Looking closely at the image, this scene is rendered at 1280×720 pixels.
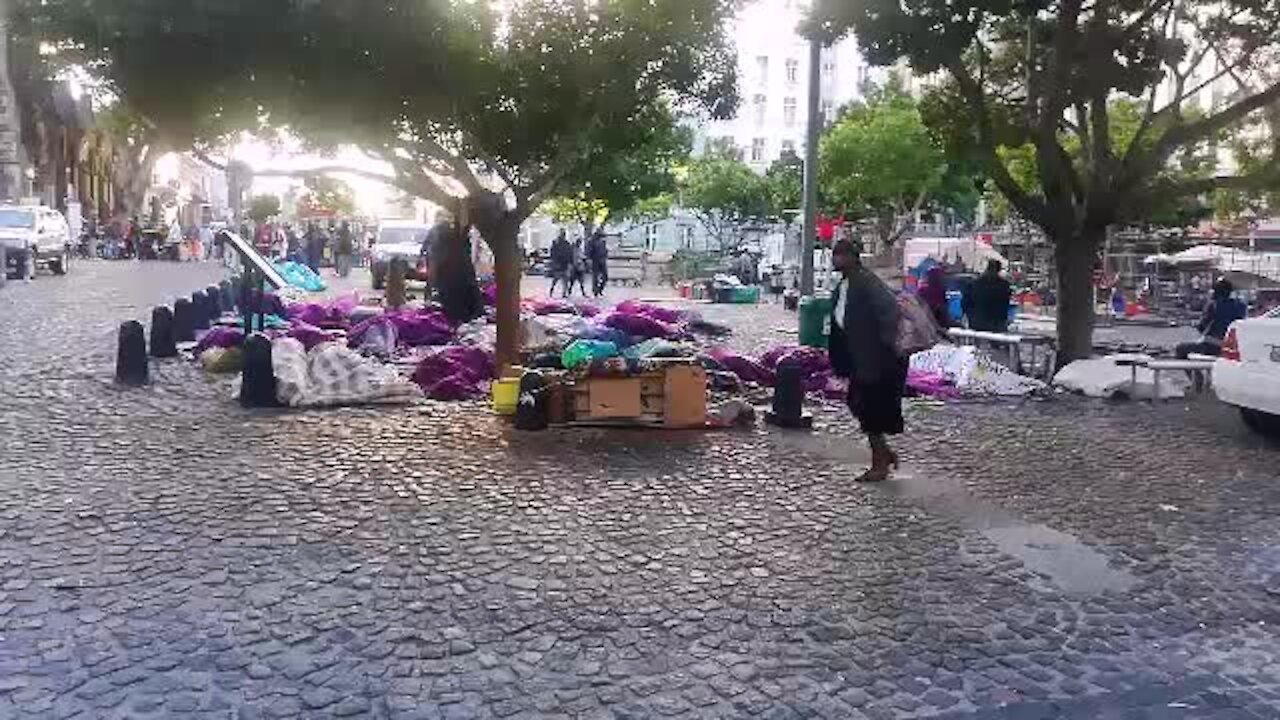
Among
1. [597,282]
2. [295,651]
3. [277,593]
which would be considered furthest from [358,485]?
[597,282]

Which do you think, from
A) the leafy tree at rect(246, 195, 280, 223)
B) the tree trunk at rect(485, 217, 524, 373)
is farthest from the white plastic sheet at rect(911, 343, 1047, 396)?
the leafy tree at rect(246, 195, 280, 223)

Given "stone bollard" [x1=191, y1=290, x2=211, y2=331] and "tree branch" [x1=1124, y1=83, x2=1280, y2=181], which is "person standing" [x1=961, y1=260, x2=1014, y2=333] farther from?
"stone bollard" [x1=191, y1=290, x2=211, y2=331]

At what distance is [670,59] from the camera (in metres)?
11.1

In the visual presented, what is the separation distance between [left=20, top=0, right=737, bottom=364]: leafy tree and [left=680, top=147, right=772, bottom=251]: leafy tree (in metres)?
39.4

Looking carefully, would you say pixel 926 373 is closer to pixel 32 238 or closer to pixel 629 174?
pixel 629 174

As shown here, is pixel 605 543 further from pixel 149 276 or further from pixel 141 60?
pixel 149 276

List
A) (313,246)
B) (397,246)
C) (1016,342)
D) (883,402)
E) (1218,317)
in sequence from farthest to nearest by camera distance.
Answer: (313,246) < (397,246) < (1218,317) < (1016,342) < (883,402)

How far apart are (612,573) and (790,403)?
458 cm

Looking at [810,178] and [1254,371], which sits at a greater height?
[810,178]

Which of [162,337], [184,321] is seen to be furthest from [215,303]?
[162,337]

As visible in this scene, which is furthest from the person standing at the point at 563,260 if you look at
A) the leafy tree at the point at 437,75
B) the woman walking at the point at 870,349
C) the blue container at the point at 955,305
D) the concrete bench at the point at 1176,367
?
the woman walking at the point at 870,349

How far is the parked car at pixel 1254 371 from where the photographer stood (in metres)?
9.57

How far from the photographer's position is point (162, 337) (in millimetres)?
13094

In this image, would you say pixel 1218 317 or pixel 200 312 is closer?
pixel 1218 317
